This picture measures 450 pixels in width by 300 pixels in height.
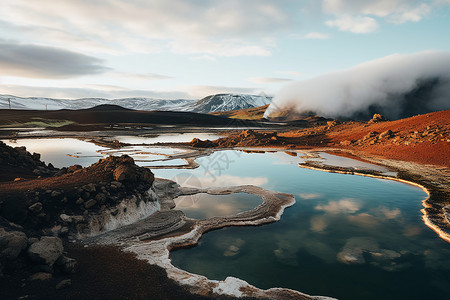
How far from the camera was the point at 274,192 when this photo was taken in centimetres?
1998

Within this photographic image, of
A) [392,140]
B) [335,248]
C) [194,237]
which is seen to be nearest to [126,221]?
[194,237]

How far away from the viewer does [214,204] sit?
17.7m

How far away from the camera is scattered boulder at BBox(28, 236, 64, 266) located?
8539mm

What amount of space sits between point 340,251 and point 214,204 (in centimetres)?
827

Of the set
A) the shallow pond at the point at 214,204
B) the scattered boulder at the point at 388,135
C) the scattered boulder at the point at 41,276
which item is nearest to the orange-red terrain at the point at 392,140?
the scattered boulder at the point at 388,135

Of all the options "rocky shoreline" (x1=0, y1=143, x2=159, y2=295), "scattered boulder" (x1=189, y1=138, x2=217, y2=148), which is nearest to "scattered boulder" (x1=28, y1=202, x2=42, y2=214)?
"rocky shoreline" (x1=0, y1=143, x2=159, y2=295)

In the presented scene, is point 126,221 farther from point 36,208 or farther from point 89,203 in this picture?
point 36,208

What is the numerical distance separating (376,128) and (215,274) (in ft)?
169

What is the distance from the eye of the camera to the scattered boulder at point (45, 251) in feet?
28.0

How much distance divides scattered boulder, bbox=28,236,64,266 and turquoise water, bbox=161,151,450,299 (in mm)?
4289

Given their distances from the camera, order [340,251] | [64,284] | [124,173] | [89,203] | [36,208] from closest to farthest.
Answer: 1. [64,284]
2. [36,208]
3. [340,251]
4. [89,203]
5. [124,173]

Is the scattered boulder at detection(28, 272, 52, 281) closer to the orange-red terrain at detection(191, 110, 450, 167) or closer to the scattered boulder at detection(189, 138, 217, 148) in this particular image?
the orange-red terrain at detection(191, 110, 450, 167)

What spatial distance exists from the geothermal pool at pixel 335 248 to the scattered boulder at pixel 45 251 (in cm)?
432

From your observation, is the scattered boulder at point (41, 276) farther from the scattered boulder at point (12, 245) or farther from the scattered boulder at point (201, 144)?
the scattered boulder at point (201, 144)
